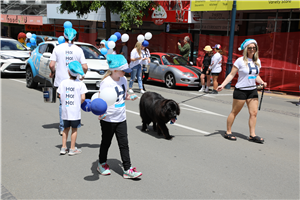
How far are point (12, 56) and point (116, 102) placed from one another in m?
11.6

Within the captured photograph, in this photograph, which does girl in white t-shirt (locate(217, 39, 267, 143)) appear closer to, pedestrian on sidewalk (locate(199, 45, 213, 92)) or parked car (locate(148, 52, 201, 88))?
pedestrian on sidewalk (locate(199, 45, 213, 92))

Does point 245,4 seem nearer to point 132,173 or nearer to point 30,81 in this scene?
point 30,81

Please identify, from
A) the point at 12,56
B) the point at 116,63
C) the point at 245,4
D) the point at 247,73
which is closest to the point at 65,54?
the point at 116,63

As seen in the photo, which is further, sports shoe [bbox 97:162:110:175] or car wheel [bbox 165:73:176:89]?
car wheel [bbox 165:73:176:89]

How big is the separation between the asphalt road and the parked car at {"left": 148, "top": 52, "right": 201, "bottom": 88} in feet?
14.7

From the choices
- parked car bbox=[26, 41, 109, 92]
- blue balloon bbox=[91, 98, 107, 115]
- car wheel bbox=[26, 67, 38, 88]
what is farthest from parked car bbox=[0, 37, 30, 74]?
blue balloon bbox=[91, 98, 107, 115]

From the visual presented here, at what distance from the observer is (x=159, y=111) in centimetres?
576

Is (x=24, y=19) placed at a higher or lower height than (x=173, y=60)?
higher

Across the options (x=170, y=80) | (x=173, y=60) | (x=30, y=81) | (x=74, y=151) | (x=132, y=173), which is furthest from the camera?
(x=173, y=60)

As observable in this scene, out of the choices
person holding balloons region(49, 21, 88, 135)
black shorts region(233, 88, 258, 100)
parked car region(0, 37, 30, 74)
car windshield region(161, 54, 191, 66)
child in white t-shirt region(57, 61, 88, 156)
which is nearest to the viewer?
child in white t-shirt region(57, 61, 88, 156)

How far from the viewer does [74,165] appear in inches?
188

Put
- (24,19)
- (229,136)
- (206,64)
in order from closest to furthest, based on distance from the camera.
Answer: (229,136) → (206,64) → (24,19)

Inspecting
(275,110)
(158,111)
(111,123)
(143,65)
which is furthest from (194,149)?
(143,65)

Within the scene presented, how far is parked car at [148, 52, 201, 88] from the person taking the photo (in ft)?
41.6
